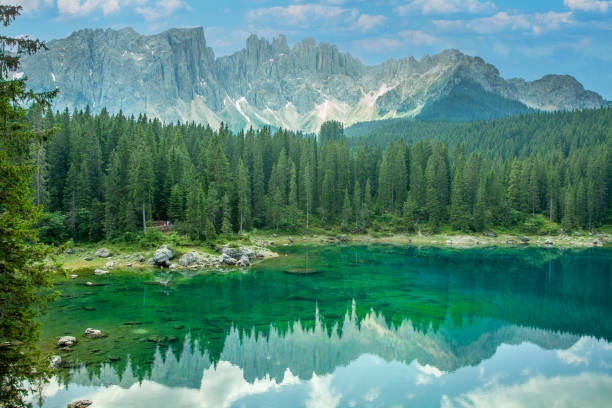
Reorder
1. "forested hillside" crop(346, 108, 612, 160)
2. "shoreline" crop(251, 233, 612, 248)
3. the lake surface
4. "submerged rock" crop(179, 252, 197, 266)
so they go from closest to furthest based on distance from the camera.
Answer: the lake surface < "submerged rock" crop(179, 252, 197, 266) < "shoreline" crop(251, 233, 612, 248) < "forested hillside" crop(346, 108, 612, 160)

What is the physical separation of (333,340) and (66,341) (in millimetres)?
19703

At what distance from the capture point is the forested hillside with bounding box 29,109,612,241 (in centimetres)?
6756

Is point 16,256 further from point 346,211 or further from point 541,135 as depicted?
point 541,135

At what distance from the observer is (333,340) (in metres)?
34.5

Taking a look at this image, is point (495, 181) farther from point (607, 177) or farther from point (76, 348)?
point (76, 348)

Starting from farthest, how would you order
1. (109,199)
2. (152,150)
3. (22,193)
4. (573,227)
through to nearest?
1. (573,227)
2. (152,150)
3. (109,199)
4. (22,193)

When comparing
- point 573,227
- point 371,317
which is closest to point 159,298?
point 371,317

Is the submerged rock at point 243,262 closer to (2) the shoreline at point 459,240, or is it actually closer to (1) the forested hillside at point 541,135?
(2) the shoreline at point 459,240

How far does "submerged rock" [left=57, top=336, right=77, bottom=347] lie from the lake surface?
656 mm

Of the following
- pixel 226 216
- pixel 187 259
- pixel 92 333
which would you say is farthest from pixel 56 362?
pixel 226 216

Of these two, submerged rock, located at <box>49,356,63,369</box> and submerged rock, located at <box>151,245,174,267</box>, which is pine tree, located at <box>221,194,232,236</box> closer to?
submerged rock, located at <box>151,245,174,267</box>

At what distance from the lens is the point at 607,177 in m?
112

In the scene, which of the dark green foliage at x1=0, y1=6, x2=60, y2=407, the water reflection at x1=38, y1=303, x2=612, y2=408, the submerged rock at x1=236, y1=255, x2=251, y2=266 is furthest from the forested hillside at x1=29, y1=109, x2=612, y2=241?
the dark green foliage at x1=0, y1=6, x2=60, y2=407

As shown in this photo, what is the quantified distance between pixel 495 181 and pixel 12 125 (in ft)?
367
